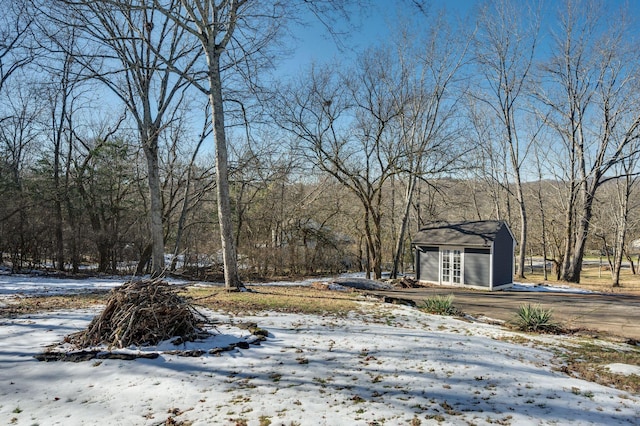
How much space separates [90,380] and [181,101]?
15.1 m

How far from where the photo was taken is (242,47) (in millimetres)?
9336

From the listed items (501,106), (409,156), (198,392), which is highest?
(501,106)

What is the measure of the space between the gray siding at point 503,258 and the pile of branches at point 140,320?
1390 centimetres

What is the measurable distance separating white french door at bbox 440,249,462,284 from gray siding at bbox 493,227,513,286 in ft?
4.79

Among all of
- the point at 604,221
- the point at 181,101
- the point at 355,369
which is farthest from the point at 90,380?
the point at 604,221

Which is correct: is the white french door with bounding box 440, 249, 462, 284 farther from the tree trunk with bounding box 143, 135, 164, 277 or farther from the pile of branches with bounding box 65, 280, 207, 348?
the pile of branches with bounding box 65, 280, 207, 348

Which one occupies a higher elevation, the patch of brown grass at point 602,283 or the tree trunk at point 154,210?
the tree trunk at point 154,210

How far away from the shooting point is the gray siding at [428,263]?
16.9m

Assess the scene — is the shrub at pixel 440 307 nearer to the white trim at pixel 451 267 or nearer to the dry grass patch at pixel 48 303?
the dry grass patch at pixel 48 303

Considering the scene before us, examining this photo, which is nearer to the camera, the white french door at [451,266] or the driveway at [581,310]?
the driveway at [581,310]

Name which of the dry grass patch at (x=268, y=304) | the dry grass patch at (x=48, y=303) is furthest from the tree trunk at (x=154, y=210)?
the dry grass patch at (x=268, y=304)

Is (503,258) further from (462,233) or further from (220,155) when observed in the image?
(220,155)

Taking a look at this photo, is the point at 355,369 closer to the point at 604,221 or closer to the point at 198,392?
the point at 198,392

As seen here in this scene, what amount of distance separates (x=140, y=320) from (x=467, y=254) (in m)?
14.5
